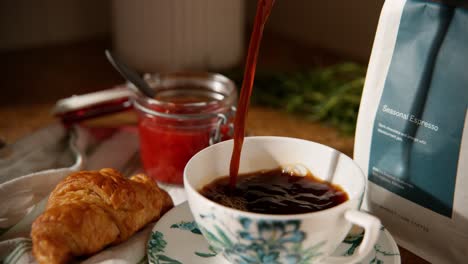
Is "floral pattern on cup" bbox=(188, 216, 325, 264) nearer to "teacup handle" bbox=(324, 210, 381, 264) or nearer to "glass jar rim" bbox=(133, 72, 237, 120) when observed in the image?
"teacup handle" bbox=(324, 210, 381, 264)

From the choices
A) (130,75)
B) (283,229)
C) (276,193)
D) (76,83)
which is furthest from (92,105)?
(283,229)

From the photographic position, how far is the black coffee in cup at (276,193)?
2.78ft

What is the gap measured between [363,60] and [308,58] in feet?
0.55

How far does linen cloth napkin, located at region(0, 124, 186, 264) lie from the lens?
905 mm

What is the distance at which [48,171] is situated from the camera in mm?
1095

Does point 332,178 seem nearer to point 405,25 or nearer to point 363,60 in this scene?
point 405,25

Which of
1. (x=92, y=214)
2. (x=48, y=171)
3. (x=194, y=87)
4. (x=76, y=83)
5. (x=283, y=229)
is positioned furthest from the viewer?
(x=76, y=83)

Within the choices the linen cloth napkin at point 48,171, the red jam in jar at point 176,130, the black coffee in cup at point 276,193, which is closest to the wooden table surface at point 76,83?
the linen cloth napkin at point 48,171

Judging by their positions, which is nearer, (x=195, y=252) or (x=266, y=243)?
(x=266, y=243)

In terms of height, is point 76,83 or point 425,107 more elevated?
point 425,107

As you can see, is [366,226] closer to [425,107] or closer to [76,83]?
[425,107]

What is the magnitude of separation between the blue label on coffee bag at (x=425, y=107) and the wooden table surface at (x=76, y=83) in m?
0.37

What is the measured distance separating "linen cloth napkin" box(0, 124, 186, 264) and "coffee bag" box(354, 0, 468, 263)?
36 cm

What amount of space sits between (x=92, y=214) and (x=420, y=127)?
18.8 inches
